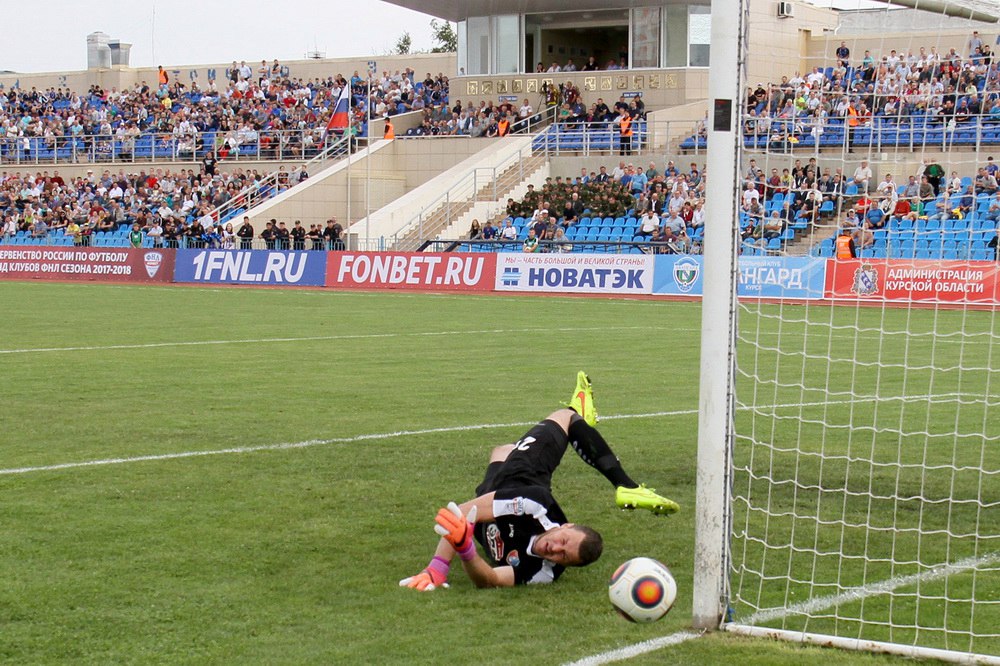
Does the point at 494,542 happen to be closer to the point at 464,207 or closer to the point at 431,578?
the point at 431,578

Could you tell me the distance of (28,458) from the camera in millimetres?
9086

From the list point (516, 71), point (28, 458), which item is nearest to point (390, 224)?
point (516, 71)

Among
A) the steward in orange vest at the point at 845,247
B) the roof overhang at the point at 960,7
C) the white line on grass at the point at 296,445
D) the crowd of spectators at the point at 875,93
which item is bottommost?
the white line on grass at the point at 296,445

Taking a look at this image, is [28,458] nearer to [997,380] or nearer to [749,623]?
[749,623]

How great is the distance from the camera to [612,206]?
36375 millimetres

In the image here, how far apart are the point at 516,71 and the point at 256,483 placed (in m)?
40.3

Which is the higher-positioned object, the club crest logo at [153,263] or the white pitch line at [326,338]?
the white pitch line at [326,338]

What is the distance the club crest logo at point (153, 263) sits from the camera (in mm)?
36625

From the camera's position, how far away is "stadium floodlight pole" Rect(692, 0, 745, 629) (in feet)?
17.7

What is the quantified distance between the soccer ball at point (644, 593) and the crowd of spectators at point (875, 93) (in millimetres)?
1960

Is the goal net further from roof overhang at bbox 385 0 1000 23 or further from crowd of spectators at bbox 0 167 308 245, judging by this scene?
roof overhang at bbox 385 0 1000 23

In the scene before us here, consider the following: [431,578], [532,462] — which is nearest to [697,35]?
[532,462]

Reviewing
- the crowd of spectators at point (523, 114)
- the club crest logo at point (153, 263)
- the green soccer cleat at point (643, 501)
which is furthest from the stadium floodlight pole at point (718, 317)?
the crowd of spectators at point (523, 114)

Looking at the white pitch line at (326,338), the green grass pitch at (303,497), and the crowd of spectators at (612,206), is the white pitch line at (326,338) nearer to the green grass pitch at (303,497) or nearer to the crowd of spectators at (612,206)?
the green grass pitch at (303,497)
